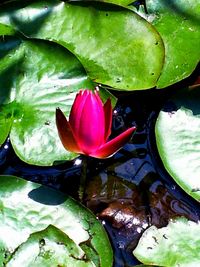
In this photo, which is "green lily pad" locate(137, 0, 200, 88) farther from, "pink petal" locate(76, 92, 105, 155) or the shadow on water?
the shadow on water

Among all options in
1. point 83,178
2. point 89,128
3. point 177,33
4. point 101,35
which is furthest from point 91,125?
point 177,33

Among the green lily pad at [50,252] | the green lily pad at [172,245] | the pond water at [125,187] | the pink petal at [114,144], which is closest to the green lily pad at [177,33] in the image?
the pond water at [125,187]

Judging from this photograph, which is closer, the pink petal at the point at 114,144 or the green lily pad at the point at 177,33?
the pink petal at the point at 114,144

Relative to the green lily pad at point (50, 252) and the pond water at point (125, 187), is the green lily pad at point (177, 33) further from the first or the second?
the green lily pad at point (50, 252)

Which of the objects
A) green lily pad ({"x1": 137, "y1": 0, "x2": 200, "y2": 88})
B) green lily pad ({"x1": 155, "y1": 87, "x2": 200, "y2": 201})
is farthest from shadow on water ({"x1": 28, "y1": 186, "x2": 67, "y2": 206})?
green lily pad ({"x1": 137, "y1": 0, "x2": 200, "y2": 88})

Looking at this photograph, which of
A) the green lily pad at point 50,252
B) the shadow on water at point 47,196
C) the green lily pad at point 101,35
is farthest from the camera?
the green lily pad at point 101,35

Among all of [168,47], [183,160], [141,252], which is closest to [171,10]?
[168,47]
